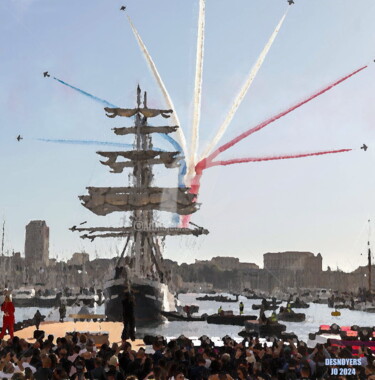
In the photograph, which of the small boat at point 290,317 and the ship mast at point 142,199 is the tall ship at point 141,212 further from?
the small boat at point 290,317

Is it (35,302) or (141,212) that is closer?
(141,212)

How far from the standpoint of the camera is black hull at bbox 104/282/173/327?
67188 mm

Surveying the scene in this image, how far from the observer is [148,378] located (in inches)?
648

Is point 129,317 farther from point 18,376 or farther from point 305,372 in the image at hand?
point 18,376

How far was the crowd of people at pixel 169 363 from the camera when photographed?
607 inches

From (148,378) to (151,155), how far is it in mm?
62434

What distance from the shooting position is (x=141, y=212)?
81500 mm

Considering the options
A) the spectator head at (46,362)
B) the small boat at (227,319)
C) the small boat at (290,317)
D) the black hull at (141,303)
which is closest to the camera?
the spectator head at (46,362)

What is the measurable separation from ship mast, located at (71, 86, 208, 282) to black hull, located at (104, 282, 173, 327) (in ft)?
6.24

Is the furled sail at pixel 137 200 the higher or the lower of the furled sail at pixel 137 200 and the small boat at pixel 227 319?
the higher

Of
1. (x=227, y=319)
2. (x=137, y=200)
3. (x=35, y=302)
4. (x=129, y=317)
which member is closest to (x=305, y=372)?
(x=129, y=317)

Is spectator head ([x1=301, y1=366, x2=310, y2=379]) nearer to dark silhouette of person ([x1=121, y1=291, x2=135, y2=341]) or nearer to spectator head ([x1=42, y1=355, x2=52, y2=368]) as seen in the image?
spectator head ([x1=42, y1=355, x2=52, y2=368])

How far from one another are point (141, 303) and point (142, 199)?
11775 mm

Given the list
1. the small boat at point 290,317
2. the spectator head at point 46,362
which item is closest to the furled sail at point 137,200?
the small boat at point 290,317
